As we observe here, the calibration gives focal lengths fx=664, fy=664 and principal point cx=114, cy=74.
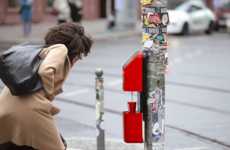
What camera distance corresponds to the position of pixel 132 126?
5.44 meters

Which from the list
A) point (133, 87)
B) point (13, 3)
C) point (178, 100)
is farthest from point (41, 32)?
point (133, 87)

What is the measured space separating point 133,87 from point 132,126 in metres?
0.37

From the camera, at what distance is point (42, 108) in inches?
157

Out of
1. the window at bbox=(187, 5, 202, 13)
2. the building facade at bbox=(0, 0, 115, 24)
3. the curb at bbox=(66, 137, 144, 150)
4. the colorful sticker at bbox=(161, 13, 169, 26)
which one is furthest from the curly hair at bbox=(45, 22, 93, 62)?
the window at bbox=(187, 5, 202, 13)

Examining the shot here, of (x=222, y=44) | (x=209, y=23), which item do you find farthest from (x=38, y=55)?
(x=209, y=23)

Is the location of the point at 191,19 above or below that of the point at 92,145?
below

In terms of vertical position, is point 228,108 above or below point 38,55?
below

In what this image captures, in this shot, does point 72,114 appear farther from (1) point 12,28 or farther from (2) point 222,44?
(1) point 12,28

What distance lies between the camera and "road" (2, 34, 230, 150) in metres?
8.78

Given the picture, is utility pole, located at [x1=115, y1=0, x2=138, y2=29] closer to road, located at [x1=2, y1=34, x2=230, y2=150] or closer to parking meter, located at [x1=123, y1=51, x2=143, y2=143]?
road, located at [x1=2, y1=34, x2=230, y2=150]

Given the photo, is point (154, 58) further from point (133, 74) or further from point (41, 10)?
point (41, 10)

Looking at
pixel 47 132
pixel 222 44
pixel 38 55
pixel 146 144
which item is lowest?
pixel 222 44

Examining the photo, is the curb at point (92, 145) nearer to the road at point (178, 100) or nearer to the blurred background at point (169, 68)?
the blurred background at point (169, 68)

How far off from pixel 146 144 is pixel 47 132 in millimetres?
1755
